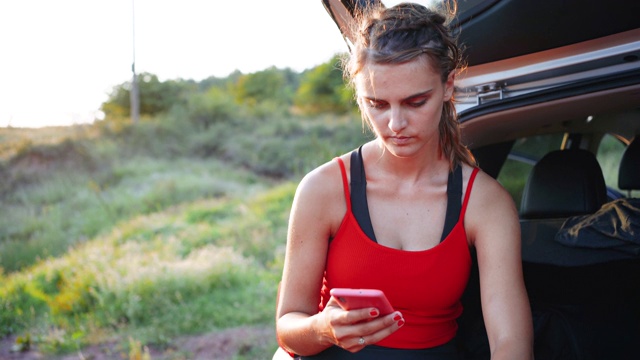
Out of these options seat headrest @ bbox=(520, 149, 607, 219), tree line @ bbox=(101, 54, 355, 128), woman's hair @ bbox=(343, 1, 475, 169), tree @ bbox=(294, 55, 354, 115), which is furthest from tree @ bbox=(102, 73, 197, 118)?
woman's hair @ bbox=(343, 1, 475, 169)

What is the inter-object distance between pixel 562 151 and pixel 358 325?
158cm

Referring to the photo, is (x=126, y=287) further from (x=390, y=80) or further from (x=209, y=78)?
(x=209, y=78)

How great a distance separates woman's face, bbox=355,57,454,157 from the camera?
1.68 metres

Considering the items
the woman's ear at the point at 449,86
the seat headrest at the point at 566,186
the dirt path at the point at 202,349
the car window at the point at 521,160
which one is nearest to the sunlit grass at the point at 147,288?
the dirt path at the point at 202,349

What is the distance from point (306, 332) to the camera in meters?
1.74

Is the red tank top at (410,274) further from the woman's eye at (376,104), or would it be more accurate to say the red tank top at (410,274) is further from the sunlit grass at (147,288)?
the sunlit grass at (147,288)

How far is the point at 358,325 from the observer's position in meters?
1.48

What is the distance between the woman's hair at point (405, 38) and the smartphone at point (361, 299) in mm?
595

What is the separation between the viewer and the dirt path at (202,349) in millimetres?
5098

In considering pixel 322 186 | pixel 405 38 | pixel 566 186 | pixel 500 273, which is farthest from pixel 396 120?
pixel 566 186

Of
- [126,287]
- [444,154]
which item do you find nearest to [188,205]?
[126,287]

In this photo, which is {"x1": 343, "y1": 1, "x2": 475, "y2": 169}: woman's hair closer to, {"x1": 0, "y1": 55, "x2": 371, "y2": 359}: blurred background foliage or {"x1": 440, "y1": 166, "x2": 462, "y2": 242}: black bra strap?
{"x1": 440, "y1": 166, "x2": 462, "y2": 242}: black bra strap

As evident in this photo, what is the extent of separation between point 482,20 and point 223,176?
33.3 ft

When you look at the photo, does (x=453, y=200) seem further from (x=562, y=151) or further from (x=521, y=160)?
(x=521, y=160)
